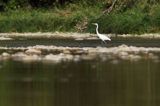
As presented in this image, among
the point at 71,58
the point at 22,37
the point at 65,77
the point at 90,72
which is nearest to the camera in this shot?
the point at 65,77

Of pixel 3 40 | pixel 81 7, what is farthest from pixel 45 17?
pixel 3 40

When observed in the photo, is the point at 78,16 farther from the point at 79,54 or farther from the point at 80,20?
the point at 79,54

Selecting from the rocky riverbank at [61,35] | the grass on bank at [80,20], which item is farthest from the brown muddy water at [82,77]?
the grass on bank at [80,20]

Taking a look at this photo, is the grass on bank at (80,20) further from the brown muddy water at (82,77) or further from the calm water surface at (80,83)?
the calm water surface at (80,83)

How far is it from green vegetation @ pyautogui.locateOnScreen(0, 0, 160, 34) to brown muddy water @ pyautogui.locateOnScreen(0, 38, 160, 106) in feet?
29.2

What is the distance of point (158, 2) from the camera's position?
136 feet

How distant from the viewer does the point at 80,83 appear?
17.2 m

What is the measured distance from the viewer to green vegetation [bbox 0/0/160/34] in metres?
38.9

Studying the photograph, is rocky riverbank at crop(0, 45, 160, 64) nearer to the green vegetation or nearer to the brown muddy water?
the brown muddy water

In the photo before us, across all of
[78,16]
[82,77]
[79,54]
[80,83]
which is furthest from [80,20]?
[80,83]

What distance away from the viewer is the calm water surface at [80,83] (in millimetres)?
14438

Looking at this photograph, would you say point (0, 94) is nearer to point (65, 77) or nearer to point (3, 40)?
point (65, 77)

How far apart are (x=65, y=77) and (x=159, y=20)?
68.8ft

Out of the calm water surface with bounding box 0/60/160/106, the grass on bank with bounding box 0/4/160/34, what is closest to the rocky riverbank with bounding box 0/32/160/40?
the grass on bank with bounding box 0/4/160/34
